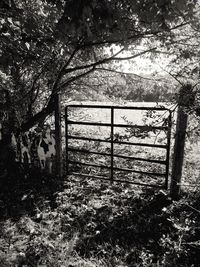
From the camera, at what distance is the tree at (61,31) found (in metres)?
2.75

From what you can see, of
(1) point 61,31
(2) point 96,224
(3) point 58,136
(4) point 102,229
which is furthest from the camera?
(3) point 58,136

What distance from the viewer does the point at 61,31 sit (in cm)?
319

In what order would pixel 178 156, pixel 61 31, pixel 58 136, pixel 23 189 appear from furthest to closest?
pixel 58 136, pixel 23 189, pixel 178 156, pixel 61 31

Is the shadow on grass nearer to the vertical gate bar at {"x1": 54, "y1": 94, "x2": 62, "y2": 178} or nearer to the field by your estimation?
the field

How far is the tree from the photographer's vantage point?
2754 mm

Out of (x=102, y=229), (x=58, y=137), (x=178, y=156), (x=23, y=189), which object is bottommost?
(x=102, y=229)

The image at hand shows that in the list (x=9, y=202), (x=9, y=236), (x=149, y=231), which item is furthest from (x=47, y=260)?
(x=9, y=202)

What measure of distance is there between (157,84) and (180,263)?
461cm

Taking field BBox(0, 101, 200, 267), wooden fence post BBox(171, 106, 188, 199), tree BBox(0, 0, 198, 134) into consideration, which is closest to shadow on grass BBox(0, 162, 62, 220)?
field BBox(0, 101, 200, 267)

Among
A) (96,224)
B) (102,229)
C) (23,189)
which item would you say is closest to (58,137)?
(23,189)

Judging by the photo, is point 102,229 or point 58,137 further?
point 58,137

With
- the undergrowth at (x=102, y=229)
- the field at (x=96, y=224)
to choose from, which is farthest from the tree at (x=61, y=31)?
the undergrowth at (x=102, y=229)

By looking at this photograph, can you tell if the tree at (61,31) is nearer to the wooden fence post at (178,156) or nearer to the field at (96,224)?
the field at (96,224)

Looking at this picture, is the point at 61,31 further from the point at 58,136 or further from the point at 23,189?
the point at 23,189
